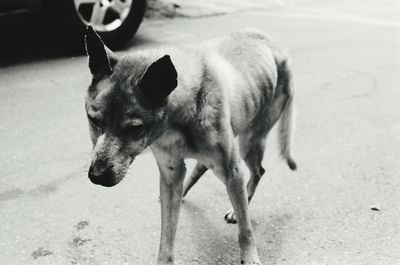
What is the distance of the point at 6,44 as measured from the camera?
7.40m

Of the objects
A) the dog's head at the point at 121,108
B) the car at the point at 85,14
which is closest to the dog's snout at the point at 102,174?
the dog's head at the point at 121,108

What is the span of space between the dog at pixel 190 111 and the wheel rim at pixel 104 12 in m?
3.49

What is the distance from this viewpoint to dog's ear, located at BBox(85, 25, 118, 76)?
282cm

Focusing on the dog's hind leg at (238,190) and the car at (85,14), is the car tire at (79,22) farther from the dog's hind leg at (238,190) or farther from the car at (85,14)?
the dog's hind leg at (238,190)

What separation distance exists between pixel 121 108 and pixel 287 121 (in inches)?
71.6

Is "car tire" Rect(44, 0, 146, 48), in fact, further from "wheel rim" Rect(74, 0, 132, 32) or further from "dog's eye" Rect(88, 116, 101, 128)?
"dog's eye" Rect(88, 116, 101, 128)

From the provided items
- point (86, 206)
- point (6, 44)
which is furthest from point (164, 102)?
point (6, 44)

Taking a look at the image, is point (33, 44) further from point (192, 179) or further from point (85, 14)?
point (192, 179)

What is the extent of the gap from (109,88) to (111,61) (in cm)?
22

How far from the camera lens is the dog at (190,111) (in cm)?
274

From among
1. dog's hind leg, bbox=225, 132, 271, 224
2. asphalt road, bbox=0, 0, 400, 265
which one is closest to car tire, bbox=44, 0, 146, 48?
asphalt road, bbox=0, 0, 400, 265

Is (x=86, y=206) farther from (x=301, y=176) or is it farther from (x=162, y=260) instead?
(x=301, y=176)

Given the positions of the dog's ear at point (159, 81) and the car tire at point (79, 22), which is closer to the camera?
the dog's ear at point (159, 81)

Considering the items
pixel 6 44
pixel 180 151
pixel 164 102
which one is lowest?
pixel 6 44
